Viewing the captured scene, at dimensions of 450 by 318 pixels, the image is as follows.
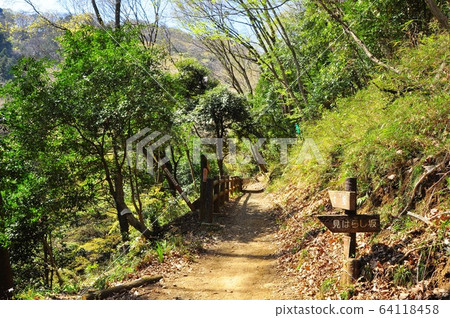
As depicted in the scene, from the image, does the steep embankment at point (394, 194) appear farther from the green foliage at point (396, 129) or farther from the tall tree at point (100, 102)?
the tall tree at point (100, 102)

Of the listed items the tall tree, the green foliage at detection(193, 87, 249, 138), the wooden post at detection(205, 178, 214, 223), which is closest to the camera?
the tall tree

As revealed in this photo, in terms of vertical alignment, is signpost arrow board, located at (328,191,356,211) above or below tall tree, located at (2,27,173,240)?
below

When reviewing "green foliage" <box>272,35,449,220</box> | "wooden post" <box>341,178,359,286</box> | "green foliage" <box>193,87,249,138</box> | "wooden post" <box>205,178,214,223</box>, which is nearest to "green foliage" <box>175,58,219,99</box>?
"green foliage" <box>193,87,249,138</box>

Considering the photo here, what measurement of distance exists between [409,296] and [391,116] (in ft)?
12.5

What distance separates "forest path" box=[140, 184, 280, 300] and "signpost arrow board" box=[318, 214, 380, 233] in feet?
4.83

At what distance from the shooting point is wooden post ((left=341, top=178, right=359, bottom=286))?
13.1ft

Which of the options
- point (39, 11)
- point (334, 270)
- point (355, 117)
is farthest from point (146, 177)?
point (39, 11)

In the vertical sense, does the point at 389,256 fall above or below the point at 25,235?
above

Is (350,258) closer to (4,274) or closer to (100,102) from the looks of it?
(100,102)

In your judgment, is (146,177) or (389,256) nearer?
→ (389,256)

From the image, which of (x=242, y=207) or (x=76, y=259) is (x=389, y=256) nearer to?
(x=242, y=207)

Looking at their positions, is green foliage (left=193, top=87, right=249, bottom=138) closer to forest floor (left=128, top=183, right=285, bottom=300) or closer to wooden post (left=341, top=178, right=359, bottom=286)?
forest floor (left=128, top=183, right=285, bottom=300)

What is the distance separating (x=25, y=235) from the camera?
9930 mm

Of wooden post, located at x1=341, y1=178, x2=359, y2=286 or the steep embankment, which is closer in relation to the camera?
the steep embankment
